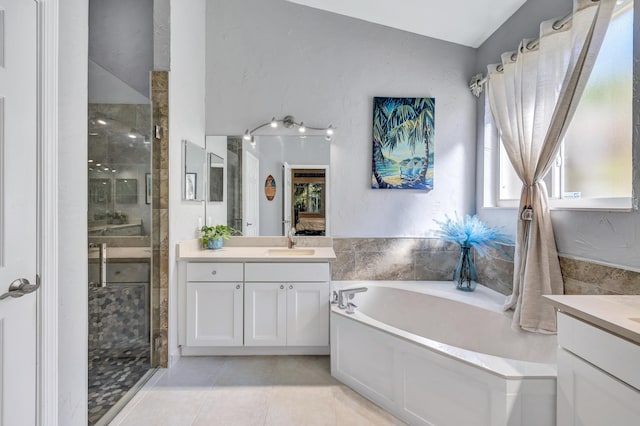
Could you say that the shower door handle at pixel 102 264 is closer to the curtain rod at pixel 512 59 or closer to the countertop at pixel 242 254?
the countertop at pixel 242 254

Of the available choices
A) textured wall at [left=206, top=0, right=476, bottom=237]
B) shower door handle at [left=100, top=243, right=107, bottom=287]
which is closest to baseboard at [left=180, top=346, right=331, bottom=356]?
shower door handle at [left=100, top=243, right=107, bottom=287]

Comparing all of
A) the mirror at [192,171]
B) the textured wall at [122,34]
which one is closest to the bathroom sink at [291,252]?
the mirror at [192,171]

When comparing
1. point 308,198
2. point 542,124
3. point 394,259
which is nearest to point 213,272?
point 308,198

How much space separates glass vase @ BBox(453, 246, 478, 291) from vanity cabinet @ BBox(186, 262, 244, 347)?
1793 millimetres

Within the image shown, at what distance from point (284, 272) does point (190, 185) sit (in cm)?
109

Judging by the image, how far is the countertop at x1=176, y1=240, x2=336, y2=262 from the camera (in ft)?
8.10

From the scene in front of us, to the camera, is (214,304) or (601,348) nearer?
(601,348)

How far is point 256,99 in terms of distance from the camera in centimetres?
299

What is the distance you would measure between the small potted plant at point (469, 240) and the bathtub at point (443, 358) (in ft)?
0.36

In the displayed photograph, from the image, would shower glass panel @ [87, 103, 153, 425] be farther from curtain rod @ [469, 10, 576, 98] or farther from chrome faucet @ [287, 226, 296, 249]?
curtain rod @ [469, 10, 576, 98]

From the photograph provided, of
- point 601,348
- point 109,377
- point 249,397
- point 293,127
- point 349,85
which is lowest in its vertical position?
point 249,397

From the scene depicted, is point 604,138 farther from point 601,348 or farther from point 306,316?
point 306,316

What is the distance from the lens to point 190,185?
8.79 ft

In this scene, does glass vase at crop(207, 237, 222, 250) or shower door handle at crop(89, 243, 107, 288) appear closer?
shower door handle at crop(89, 243, 107, 288)
